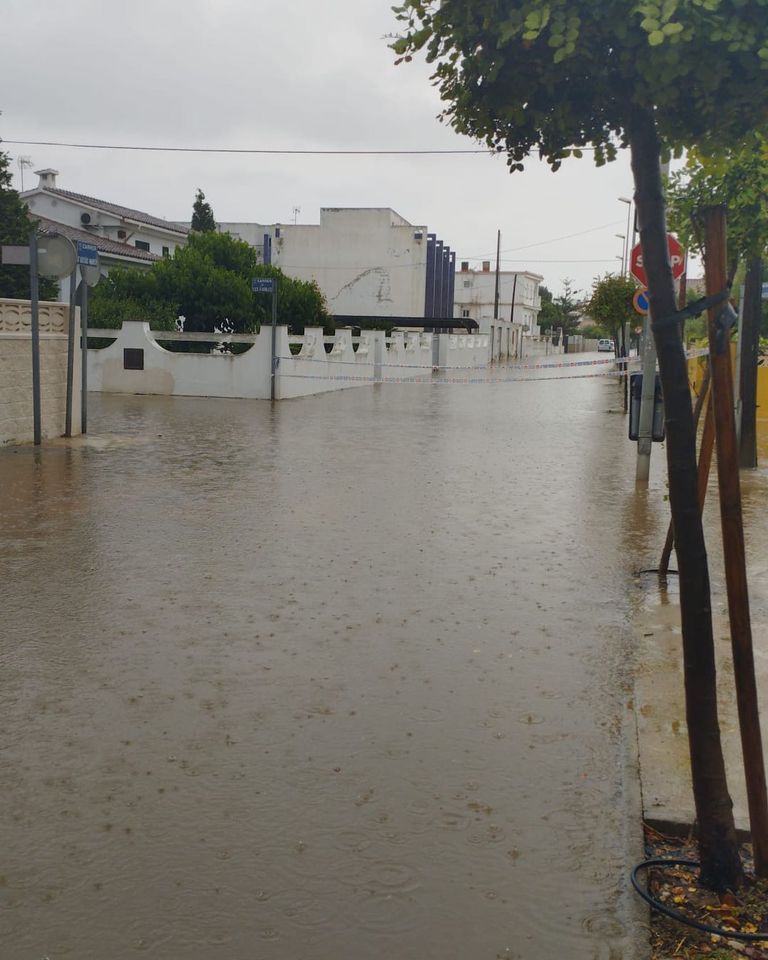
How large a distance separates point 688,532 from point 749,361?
427 inches

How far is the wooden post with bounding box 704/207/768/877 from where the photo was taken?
3660 millimetres

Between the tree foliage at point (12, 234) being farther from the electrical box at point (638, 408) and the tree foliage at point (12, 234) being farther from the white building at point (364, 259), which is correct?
the white building at point (364, 259)

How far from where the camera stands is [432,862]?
381 centimetres

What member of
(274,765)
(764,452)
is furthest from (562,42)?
(764,452)

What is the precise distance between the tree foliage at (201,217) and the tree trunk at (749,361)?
125 ft

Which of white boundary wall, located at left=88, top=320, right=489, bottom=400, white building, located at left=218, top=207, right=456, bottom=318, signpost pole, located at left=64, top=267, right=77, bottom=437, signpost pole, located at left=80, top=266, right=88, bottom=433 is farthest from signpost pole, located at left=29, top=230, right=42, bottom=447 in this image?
white building, located at left=218, top=207, right=456, bottom=318

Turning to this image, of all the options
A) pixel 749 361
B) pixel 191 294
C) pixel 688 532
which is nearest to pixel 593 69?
pixel 688 532

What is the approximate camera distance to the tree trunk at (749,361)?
44.6ft

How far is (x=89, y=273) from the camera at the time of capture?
16.2m

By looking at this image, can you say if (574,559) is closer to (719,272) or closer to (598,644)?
(598,644)

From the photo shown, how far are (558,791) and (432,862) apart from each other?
79cm

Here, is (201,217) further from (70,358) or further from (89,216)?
(70,358)

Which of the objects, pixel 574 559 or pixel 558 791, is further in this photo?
pixel 574 559

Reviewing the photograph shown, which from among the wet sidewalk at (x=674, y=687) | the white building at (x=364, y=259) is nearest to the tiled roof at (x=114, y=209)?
the white building at (x=364, y=259)
